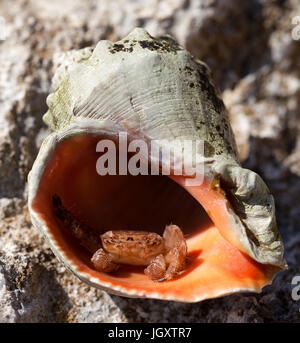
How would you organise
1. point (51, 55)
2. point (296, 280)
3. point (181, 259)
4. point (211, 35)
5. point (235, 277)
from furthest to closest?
point (211, 35) → point (51, 55) → point (296, 280) → point (181, 259) → point (235, 277)

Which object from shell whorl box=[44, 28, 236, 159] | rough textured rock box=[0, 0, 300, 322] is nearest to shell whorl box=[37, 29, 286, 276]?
shell whorl box=[44, 28, 236, 159]

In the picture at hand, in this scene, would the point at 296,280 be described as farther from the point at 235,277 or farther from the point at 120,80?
the point at 120,80

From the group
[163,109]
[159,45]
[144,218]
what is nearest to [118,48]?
[159,45]

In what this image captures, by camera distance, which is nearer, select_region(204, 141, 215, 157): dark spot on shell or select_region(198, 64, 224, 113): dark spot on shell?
select_region(204, 141, 215, 157): dark spot on shell

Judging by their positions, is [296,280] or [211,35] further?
[211,35]

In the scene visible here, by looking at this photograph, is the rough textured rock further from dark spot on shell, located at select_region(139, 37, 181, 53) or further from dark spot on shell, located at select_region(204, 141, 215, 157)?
dark spot on shell, located at select_region(204, 141, 215, 157)

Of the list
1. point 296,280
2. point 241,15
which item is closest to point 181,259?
point 296,280

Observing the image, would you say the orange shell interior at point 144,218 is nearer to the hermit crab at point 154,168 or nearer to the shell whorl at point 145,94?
the hermit crab at point 154,168
